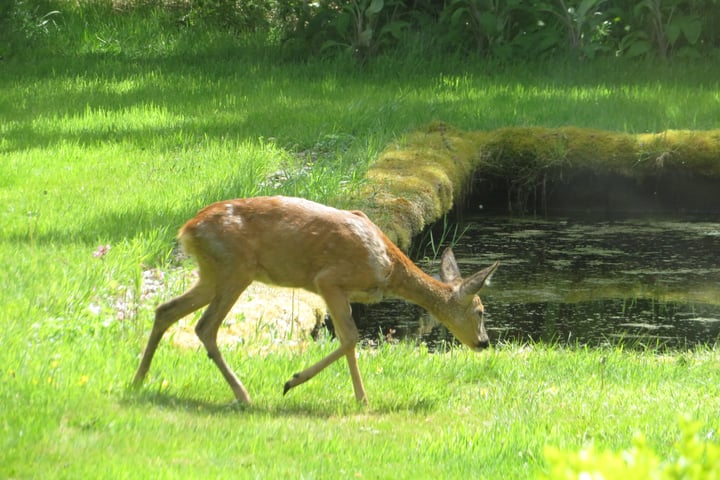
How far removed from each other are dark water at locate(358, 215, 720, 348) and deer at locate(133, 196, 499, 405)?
2847mm

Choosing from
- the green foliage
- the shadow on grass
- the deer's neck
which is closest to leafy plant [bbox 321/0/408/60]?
the deer's neck

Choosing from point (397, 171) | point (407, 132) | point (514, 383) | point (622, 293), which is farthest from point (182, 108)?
point (514, 383)

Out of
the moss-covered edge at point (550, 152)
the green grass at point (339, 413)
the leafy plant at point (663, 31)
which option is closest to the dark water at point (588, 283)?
the moss-covered edge at point (550, 152)

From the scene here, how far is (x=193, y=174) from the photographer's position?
11.5m

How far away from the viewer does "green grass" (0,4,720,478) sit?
5.26m

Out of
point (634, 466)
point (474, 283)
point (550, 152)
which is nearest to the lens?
point (634, 466)

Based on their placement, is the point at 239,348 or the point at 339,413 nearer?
the point at 339,413

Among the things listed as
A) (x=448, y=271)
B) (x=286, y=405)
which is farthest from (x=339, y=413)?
(x=448, y=271)

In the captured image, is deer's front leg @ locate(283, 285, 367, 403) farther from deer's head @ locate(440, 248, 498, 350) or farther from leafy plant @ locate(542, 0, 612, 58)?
leafy plant @ locate(542, 0, 612, 58)

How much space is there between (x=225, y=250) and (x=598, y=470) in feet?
13.5

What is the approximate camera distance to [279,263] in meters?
6.43

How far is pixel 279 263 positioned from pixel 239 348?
1.02 m

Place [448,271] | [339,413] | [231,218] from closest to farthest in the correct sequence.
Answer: [339,413] → [231,218] → [448,271]

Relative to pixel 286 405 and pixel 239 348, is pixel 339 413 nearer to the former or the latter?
pixel 286 405
